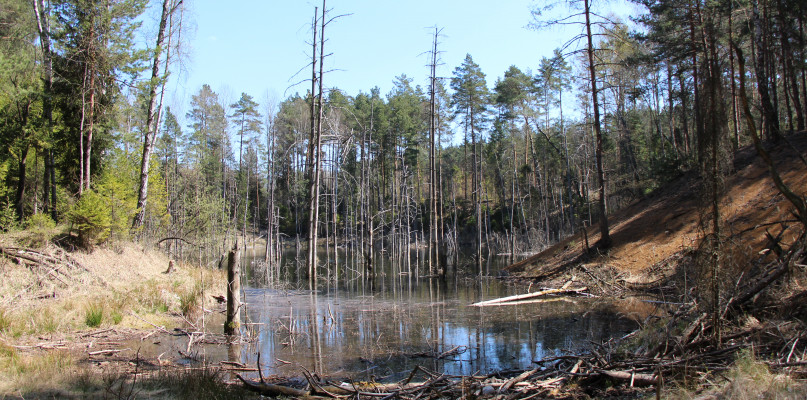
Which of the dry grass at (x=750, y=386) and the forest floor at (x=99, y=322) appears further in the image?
the forest floor at (x=99, y=322)

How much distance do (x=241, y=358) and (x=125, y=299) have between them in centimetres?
460

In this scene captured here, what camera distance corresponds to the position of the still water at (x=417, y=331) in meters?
7.29

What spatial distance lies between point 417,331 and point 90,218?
981 centimetres

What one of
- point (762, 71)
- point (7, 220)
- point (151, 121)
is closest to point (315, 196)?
point (151, 121)

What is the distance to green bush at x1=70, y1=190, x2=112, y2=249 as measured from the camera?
12.4 metres

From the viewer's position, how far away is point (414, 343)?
8.76 m

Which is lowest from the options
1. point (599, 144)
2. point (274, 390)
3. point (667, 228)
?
point (274, 390)

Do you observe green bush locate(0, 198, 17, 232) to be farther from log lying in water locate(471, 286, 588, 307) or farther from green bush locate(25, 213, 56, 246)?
log lying in water locate(471, 286, 588, 307)

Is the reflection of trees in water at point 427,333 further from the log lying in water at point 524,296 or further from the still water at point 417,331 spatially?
the log lying in water at point 524,296

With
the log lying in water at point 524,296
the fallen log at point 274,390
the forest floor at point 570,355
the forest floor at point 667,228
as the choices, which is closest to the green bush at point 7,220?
the forest floor at point 570,355

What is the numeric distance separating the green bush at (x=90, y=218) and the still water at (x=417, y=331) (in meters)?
4.91

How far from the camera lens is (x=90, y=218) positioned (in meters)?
12.5

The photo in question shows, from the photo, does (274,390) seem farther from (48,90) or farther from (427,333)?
(48,90)

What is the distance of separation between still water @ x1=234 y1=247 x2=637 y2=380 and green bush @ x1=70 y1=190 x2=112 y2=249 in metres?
4.91
